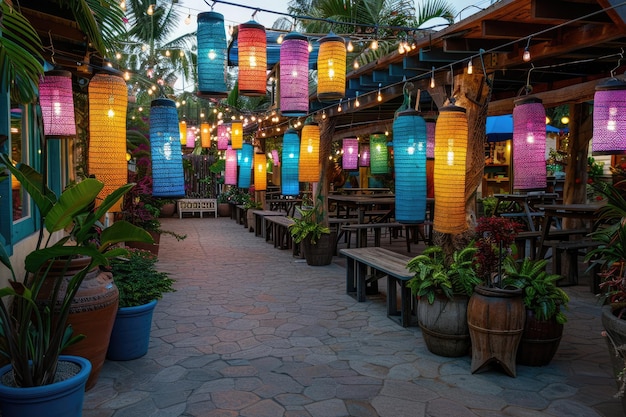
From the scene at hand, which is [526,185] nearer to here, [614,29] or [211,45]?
[614,29]

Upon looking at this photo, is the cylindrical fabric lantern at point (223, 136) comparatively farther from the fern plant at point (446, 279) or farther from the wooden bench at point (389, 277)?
the fern plant at point (446, 279)

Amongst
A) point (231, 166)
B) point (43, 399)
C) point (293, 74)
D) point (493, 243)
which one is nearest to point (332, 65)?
point (293, 74)

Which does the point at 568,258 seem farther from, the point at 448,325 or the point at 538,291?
the point at 448,325

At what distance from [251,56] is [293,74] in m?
0.49

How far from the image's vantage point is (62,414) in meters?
2.97

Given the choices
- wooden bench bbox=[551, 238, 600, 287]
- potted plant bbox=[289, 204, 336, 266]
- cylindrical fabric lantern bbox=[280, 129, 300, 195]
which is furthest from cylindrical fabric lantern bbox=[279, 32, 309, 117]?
wooden bench bbox=[551, 238, 600, 287]

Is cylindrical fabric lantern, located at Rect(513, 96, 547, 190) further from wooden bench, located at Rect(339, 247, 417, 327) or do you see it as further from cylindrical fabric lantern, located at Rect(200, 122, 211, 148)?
cylindrical fabric lantern, located at Rect(200, 122, 211, 148)

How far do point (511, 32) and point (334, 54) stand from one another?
6.28 feet

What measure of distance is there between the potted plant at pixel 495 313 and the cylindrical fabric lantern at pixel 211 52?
9.77 ft

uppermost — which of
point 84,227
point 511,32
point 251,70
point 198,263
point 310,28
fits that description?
point 310,28

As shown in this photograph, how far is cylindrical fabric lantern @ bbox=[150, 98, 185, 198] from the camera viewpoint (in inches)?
178

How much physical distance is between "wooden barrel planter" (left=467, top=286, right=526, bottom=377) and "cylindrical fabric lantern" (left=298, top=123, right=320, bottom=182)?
4.93m

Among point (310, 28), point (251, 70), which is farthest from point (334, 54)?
point (310, 28)

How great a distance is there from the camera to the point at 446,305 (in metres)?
4.79
